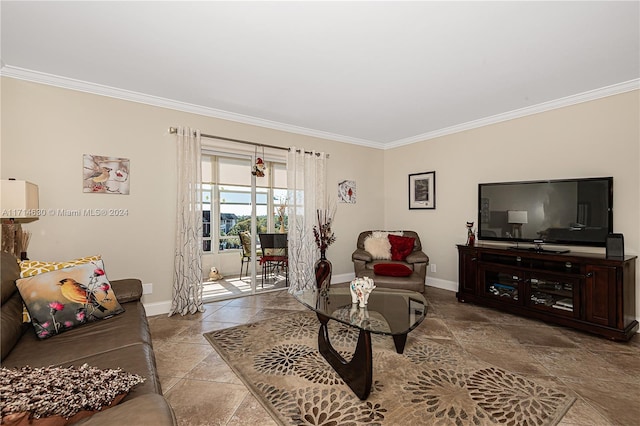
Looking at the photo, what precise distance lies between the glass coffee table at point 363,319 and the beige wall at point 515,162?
2.20m

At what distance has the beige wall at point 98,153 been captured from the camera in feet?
9.30

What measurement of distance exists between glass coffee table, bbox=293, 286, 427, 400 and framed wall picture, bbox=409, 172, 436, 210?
2.39 m

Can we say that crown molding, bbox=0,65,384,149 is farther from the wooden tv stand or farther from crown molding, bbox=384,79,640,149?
the wooden tv stand

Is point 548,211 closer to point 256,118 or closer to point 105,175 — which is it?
point 256,118

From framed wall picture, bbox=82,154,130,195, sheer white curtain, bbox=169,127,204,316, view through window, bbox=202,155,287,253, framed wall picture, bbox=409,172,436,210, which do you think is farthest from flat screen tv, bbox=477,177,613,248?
framed wall picture, bbox=82,154,130,195

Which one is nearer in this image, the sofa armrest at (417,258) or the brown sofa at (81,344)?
the brown sofa at (81,344)

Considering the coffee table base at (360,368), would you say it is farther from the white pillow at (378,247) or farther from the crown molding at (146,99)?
the crown molding at (146,99)

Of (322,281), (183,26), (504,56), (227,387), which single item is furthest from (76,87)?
(504,56)

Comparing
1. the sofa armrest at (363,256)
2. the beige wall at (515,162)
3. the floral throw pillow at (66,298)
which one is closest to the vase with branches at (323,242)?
the sofa armrest at (363,256)

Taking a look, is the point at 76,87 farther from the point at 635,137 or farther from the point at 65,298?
the point at 635,137

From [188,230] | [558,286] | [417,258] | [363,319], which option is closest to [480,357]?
[363,319]

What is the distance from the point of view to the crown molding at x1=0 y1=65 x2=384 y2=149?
111 inches

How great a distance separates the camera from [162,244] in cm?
352

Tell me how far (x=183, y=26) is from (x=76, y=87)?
173 cm
